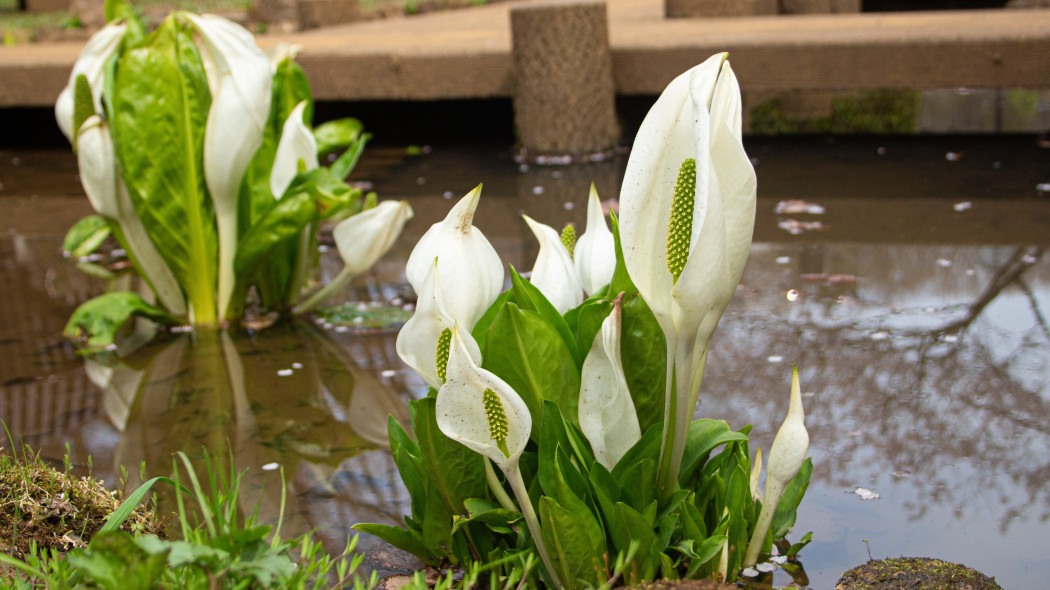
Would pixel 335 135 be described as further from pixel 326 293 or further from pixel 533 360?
pixel 533 360

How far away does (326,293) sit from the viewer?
3.31m

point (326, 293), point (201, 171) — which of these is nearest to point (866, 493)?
point (326, 293)

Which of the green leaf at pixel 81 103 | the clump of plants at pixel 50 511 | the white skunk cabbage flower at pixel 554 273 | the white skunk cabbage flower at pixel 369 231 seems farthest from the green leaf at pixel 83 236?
the white skunk cabbage flower at pixel 554 273

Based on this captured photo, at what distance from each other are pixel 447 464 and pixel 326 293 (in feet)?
5.72

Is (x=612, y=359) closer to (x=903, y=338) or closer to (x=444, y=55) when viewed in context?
(x=903, y=338)

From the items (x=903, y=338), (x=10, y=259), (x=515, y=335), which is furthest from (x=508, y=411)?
(x=10, y=259)

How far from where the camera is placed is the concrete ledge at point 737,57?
4.88 metres

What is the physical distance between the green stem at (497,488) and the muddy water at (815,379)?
44 cm

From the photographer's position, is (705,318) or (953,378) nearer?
(705,318)

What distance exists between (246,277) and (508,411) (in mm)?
2026

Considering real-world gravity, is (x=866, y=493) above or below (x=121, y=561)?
below

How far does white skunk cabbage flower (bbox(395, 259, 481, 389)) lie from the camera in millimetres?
1521

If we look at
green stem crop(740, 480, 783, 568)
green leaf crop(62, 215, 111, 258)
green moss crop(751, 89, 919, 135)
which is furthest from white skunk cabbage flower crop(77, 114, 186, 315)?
green moss crop(751, 89, 919, 135)

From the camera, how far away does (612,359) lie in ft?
5.03
